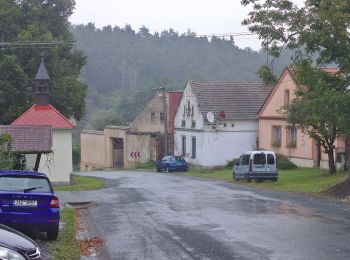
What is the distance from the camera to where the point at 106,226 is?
1850 cm

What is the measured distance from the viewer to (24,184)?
1498 cm

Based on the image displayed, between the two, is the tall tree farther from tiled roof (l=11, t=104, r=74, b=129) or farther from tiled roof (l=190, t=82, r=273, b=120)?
tiled roof (l=190, t=82, r=273, b=120)

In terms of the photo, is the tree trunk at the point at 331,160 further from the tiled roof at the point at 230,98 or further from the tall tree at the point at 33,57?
the tall tree at the point at 33,57

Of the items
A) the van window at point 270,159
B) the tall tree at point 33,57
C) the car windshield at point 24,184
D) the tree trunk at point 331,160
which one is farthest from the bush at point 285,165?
the car windshield at point 24,184

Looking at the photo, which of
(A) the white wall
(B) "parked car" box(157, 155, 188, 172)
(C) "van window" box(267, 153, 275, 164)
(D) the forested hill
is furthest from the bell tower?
(D) the forested hill

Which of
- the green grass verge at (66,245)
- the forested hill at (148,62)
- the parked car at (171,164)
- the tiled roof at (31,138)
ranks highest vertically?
the forested hill at (148,62)

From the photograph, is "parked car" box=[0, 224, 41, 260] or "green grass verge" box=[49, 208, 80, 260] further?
"green grass verge" box=[49, 208, 80, 260]

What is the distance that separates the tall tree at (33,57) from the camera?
50000 mm

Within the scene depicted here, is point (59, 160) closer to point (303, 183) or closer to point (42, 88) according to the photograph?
point (42, 88)

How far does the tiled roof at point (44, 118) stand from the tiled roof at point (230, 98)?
18233 mm

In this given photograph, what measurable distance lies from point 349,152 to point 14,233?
34.3 m

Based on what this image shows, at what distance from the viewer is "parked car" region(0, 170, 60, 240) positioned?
14.4 meters

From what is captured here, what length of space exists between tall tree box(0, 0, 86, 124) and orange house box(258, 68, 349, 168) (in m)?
15.4

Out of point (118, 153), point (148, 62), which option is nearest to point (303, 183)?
point (118, 153)
